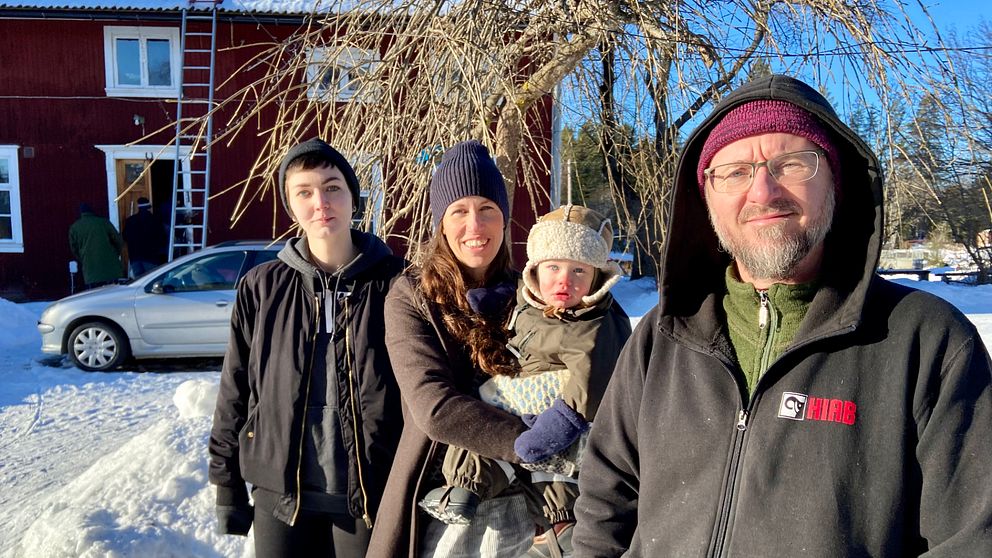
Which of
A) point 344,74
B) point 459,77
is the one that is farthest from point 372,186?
point 459,77

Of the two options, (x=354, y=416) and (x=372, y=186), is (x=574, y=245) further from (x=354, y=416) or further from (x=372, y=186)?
(x=372, y=186)

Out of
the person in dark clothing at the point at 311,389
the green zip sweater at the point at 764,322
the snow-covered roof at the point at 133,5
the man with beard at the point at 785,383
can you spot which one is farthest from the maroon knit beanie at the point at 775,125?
the snow-covered roof at the point at 133,5

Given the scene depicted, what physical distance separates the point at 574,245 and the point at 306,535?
1259 mm

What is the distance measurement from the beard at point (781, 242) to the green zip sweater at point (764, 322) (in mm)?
39

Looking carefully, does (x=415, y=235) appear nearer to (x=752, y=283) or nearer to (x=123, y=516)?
(x=123, y=516)

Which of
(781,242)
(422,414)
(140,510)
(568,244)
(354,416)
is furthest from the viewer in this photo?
(140,510)

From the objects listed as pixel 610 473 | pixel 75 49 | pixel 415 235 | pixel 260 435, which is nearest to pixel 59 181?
pixel 75 49

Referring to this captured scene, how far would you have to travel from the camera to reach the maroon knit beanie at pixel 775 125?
4.50 ft

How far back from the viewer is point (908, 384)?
1.20 metres

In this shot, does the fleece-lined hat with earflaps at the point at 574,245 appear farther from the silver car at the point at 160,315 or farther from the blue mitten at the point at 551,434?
the silver car at the point at 160,315

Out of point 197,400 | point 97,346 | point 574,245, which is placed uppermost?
point 574,245

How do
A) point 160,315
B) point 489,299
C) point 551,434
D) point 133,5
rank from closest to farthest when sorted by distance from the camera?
point 551,434 → point 489,299 → point 160,315 → point 133,5

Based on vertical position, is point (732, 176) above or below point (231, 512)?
above

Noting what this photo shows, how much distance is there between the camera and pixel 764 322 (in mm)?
1417
